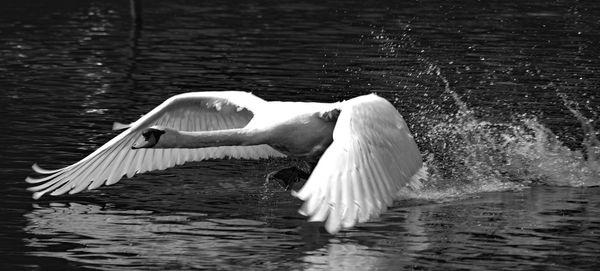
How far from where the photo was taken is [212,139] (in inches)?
469

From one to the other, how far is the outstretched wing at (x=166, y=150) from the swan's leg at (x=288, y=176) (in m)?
0.69

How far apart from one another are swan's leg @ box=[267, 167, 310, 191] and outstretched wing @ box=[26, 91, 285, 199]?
27.1 inches

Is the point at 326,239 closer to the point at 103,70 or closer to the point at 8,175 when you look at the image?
the point at 8,175

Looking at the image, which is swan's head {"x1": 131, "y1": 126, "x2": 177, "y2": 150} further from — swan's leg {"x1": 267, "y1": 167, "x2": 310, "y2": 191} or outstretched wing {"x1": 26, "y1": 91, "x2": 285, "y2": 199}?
swan's leg {"x1": 267, "y1": 167, "x2": 310, "y2": 191}

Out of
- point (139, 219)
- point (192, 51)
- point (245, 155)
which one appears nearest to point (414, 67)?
point (192, 51)

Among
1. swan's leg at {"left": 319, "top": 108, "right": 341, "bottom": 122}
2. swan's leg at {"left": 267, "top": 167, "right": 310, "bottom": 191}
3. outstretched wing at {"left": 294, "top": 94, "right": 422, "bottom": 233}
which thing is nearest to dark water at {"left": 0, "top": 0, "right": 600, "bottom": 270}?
swan's leg at {"left": 267, "top": 167, "right": 310, "bottom": 191}

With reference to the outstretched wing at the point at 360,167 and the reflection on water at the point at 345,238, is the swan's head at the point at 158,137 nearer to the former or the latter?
the reflection on water at the point at 345,238

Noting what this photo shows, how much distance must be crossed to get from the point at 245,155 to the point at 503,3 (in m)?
21.7

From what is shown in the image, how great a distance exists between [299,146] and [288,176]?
22.6 inches

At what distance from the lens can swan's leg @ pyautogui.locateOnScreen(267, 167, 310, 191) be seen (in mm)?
12711

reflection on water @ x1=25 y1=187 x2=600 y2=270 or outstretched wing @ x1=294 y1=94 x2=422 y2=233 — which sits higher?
outstretched wing @ x1=294 y1=94 x2=422 y2=233

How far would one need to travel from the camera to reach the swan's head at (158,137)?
457 inches

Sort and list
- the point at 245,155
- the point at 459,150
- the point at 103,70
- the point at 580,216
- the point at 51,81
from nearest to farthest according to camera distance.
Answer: the point at 580,216, the point at 245,155, the point at 459,150, the point at 51,81, the point at 103,70

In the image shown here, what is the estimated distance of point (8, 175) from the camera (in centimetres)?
1459
